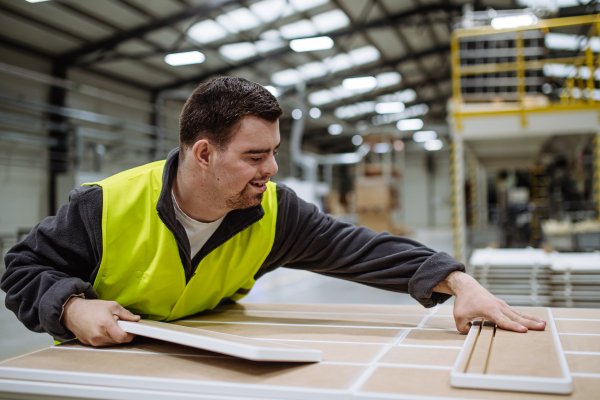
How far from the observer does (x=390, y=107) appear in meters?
20.9

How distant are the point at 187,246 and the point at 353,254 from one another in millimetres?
642

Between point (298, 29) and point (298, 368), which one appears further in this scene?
point (298, 29)

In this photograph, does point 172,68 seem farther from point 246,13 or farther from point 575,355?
point 575,355

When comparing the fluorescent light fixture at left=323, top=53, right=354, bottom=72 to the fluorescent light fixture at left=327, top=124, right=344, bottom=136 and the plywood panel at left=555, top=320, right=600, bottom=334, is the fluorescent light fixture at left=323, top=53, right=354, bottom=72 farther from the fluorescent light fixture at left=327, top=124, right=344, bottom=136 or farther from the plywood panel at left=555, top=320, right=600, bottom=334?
the plywood panel at left=555, top=320, right=600, bottom=334

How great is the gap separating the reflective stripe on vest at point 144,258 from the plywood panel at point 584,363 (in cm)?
114

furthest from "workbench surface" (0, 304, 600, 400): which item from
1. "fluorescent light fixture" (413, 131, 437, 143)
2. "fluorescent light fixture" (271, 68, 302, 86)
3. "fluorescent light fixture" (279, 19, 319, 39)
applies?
"fluorescent light fixture" (413, 131, 437, 143)

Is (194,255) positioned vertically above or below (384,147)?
below

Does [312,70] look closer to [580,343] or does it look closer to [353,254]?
[353,254]

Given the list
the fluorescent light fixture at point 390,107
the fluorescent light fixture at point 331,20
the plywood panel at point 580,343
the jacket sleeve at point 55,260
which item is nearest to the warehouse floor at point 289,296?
the jacket sleeve at point 55,260

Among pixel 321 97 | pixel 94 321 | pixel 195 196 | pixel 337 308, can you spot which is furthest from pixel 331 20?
pixel 94 321

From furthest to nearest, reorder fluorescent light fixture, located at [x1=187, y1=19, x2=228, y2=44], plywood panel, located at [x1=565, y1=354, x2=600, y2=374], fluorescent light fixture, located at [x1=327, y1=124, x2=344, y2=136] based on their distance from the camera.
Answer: fluorescent light fixture, located at [x1=327, y1=124, x2=344, y2=136] → fluorescent light fixture, located at [x1=187, y1=19, x2=228, y2=44] → plywood panel, located at [x1=565, y1=354, x2=600, y2=374]

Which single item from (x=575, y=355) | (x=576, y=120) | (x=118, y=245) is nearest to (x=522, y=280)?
(x=575, y=355)

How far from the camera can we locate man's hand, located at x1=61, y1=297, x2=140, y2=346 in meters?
1.31

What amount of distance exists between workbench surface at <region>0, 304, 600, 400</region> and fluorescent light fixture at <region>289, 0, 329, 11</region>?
11.4 meters
